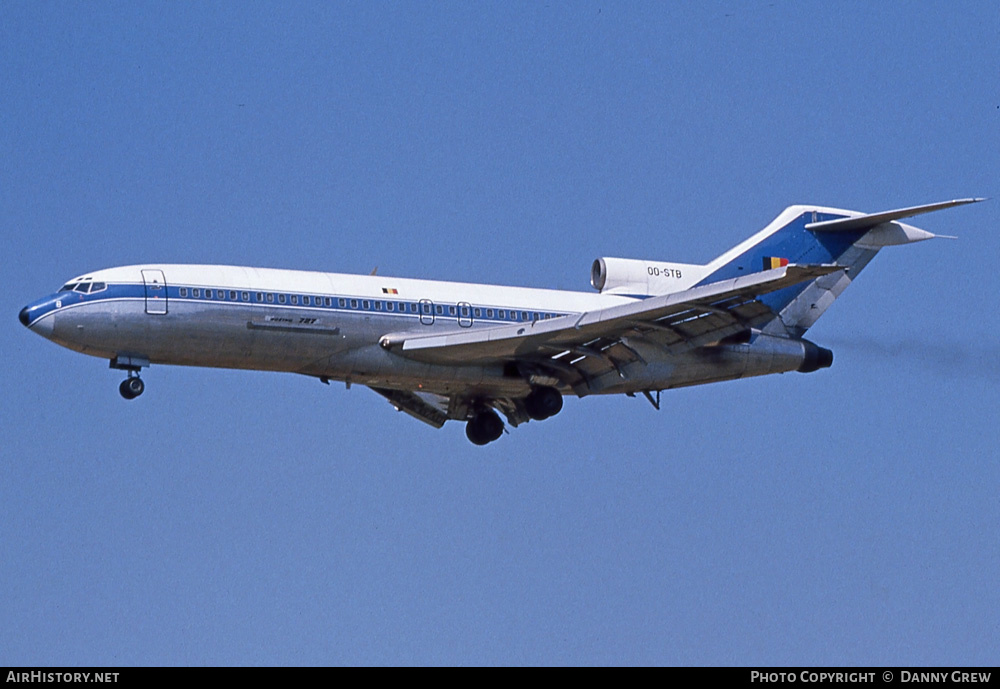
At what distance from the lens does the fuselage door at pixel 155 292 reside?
115ft

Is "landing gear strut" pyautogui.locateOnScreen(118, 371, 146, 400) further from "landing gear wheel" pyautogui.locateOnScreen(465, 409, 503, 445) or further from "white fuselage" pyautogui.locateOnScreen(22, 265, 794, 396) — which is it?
"landing gear wheel" pyautogui.locateOnScreen(465, 409, 503, 445)

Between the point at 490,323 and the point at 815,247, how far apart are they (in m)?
9.05

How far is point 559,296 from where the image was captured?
1564 inches

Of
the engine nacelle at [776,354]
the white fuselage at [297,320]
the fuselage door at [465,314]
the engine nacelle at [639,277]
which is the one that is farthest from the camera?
the engine nacelle at [639,277]

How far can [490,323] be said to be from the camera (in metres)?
38.3

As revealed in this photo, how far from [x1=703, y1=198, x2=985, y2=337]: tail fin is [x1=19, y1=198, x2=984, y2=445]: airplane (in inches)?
1.4

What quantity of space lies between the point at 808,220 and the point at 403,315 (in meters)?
11.3

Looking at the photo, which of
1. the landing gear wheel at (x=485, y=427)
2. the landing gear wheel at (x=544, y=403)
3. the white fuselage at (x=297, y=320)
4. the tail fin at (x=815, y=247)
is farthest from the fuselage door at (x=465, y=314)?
the tail fin at (x=815, y=247)

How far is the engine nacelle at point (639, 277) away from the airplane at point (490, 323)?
0.04m

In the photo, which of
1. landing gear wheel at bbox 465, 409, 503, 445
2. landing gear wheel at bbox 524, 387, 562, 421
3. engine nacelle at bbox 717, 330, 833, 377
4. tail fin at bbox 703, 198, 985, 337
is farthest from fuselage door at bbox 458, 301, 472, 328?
tail fin at bbox 703, 198, 985, 337

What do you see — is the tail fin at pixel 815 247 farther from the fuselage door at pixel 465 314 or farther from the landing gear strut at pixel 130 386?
the landing gear strut at pixel 130 386

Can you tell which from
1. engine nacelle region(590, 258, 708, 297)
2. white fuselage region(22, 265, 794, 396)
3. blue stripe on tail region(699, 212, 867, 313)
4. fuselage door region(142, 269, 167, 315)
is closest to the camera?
white fuselage region(22, 265, 794, 396)

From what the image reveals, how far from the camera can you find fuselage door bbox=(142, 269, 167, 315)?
35062 mm
